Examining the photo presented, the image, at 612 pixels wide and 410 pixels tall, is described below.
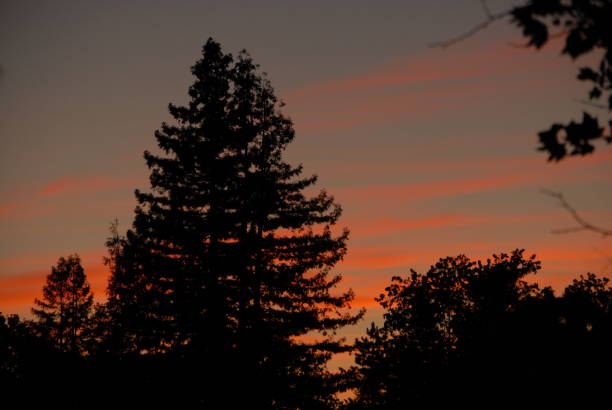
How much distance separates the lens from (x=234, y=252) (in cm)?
2664

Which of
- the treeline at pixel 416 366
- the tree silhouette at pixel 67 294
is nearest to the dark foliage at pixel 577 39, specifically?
the treeline at pixel 416 366

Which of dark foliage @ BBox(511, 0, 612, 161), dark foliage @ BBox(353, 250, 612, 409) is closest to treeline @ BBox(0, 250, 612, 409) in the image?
dark foliage @ BBox(353, 250, 612, 409)

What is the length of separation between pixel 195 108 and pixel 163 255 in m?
6.68

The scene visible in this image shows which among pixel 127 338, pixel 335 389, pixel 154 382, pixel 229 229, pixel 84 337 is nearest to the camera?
pixel 154 382

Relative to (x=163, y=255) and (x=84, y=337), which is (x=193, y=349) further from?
(x=84, y=337)

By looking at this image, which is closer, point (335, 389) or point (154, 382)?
point (154, 382)

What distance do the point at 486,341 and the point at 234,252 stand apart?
1157 centimetres

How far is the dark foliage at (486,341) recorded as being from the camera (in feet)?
73.2

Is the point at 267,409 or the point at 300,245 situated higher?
the point at 300,245

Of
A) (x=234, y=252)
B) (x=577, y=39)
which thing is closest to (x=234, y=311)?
(x=234, y=252)

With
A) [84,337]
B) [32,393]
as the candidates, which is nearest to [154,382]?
[32,393]

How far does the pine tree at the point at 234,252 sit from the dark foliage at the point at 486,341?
4815 millimetres

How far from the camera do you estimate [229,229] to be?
26.8 metres

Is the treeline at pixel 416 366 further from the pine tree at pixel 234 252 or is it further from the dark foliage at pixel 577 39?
the dark foliage at pixel 577 39
